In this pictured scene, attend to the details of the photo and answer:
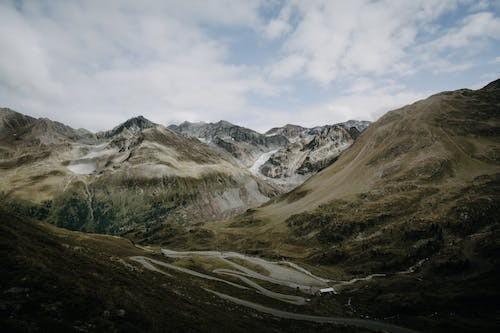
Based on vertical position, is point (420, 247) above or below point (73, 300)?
below

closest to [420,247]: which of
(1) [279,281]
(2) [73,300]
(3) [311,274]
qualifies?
(3) [311,274]

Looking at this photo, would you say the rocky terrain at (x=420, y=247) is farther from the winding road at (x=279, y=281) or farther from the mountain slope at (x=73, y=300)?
the mountain slope at (x=73, y=300)

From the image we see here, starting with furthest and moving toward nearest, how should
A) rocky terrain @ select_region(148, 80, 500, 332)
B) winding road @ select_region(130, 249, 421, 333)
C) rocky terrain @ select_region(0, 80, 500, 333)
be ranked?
rocky terrain @ select_region(148, 80, 500, 332) → winding road @ select_region(130, 249, 421, 333) → rocky terrain @ select_region(0, 80, 500, 333)

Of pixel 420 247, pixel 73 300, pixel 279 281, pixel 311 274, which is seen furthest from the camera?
pixel 420 247

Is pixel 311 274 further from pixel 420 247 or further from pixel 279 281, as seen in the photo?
pixel 420 247

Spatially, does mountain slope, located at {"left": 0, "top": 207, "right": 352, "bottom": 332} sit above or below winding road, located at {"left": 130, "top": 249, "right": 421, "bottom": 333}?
above

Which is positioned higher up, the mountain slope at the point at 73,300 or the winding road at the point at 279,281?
the mountain slope at the point at 73,300

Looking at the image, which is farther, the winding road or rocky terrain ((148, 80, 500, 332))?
rocky terrain ((148, 80, 500, 332))

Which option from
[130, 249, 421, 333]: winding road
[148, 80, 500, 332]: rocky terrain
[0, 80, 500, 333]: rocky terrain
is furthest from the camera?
[148, 80, 500, 332]: rocky terrain

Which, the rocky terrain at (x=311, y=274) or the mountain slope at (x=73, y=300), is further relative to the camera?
the rocky terrain at (x=311, y=274)

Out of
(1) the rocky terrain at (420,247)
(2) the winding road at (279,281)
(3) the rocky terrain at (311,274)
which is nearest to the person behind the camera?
(3) the rocky terrain at (311,274)

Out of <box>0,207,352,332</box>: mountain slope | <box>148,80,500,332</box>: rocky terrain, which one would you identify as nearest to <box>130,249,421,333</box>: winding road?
<box>148,80,500,332</box>: rocky terrain

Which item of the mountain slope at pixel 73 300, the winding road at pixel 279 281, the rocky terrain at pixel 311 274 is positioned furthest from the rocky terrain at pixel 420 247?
the mountain slope at pixel 73 300

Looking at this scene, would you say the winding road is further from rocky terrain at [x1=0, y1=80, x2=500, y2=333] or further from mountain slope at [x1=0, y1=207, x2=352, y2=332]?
mountain slope at [x1=0, y1=207, x2=352, y2=332]
